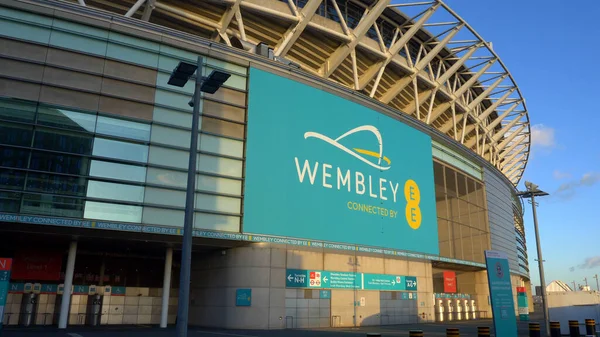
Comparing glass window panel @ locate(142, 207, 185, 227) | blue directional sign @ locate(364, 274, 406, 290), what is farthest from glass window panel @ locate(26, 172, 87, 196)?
blue directional sign @ locate(364, 274, 406, 290)

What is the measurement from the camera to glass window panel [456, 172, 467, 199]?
4488cm

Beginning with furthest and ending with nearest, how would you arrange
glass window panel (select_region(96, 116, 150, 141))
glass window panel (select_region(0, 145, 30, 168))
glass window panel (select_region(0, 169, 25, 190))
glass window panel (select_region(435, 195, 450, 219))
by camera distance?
glass window panel (select_region(435, 195, 450, 219)), glass window panel (select_region(96, 116, 150, 141)), glass window panel (select_region(0, 145, 30, 168)), glass window panel (select_region(0, 169, 25, 190))

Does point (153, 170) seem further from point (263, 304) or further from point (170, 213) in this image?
point (263, 304)

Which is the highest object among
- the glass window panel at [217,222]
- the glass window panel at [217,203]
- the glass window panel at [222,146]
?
the glass window panel at [222,146]

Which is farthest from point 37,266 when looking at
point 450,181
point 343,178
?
point 450,181

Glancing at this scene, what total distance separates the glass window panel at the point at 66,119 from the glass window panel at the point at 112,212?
3.82 metres

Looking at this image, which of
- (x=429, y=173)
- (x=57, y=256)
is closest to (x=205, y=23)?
(x=57, y=256)

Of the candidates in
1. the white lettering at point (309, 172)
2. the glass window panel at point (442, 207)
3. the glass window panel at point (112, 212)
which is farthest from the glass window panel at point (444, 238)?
the glass window panel at point (112, 212)

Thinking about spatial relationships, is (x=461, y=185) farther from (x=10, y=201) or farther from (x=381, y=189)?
(x=10, y=201)

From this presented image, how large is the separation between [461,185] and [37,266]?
37020 millimetres

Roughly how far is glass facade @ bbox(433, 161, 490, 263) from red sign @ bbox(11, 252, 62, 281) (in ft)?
94.6

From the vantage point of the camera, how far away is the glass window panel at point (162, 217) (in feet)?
78.2

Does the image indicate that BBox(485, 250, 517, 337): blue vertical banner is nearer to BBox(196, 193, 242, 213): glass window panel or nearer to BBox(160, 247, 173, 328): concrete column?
BBox(196, 193, 242, 213): glass window panel

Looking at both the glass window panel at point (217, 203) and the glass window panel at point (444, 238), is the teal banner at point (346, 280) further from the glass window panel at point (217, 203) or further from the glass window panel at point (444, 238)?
the glass window panel at point (444, 238)
